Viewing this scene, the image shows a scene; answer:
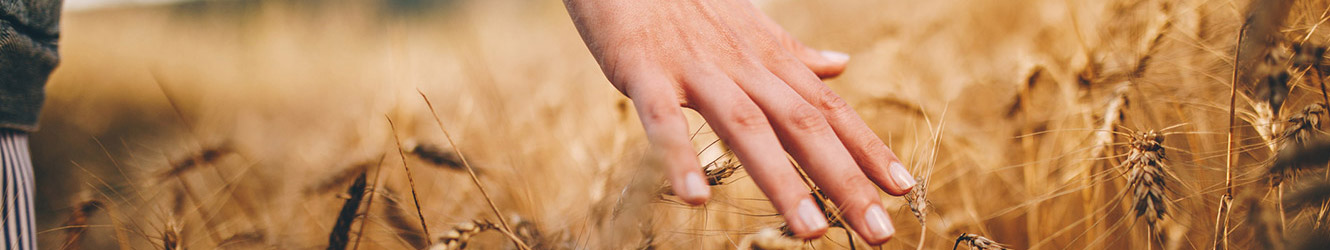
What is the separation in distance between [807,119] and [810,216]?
0.57 ft

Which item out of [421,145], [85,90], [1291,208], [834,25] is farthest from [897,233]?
[85,90]

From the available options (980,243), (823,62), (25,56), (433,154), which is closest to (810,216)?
(980,243)

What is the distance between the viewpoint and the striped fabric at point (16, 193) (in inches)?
28.1

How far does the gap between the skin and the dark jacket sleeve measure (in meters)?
0.67

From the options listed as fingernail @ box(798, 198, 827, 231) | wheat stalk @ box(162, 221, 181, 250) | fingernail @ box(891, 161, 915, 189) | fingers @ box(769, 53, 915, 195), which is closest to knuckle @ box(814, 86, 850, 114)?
fingers @ box(769, 53, 915, 195)

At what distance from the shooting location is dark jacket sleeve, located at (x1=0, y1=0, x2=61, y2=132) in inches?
25.7

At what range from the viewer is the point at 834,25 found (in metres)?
2.95

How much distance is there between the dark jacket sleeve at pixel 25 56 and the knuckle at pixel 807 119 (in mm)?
977

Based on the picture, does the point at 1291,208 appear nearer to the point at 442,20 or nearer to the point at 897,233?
the point at 897,233

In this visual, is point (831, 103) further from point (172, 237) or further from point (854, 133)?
point (172, 237)

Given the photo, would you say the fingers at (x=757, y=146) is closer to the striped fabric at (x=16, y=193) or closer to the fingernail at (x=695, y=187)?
the fingernail at (x=695, y=187)

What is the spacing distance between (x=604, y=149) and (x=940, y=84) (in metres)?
1.17

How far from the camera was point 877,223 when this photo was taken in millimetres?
725

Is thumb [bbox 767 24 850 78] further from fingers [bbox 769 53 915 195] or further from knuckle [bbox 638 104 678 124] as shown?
knuckle [bbox 638 104 678 124]
